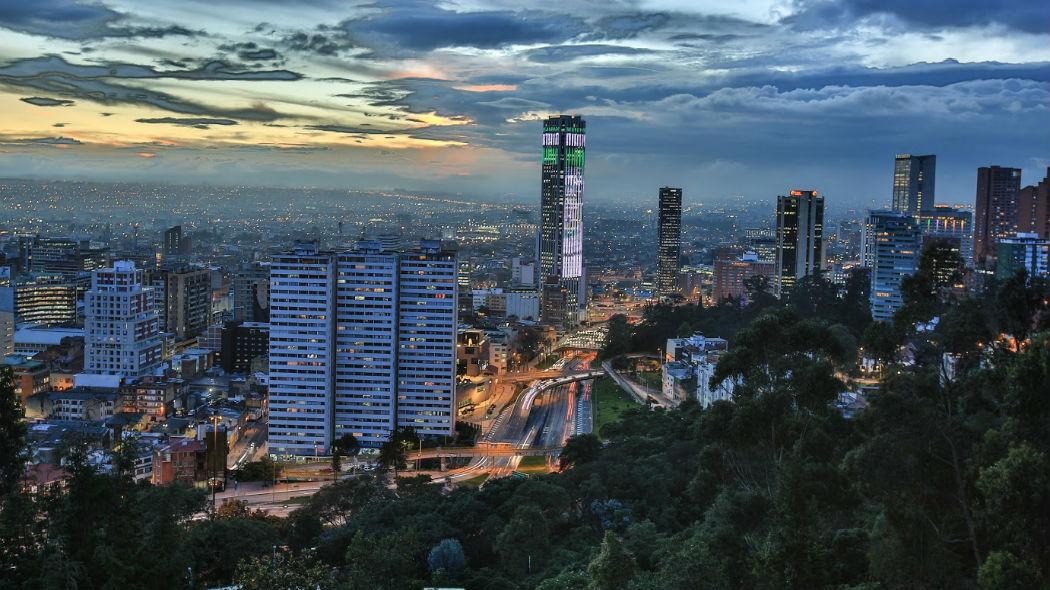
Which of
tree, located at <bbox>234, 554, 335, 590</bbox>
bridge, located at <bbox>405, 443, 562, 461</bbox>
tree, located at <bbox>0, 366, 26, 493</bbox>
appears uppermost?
tree, located at <bbox>0, 366, 26, 493</bbox>

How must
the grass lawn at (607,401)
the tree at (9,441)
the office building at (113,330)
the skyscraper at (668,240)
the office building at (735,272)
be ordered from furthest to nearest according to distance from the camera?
the skyscraper at (668,240), the office building at (735,272), the office building at (113,330), the grass lawn at (607,401), the tree at (9,441)

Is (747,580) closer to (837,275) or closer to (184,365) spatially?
(184,365)

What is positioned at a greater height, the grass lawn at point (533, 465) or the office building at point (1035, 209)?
the office building at point (1035, 209)

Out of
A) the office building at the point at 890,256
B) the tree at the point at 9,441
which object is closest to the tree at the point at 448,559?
the tree at the point at 9,441

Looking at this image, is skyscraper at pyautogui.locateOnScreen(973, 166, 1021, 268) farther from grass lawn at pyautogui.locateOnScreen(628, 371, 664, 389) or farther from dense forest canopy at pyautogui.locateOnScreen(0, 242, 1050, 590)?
dense forest canopy at pyautogui.locateOnScreen(0, 242, 1050, 590)

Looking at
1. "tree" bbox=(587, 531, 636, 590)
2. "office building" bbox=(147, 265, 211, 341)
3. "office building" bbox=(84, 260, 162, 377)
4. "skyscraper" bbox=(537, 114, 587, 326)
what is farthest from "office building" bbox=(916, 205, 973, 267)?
"tree" bbox=(587, 531, 636, 590)

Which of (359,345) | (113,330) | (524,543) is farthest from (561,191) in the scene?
(524,543)

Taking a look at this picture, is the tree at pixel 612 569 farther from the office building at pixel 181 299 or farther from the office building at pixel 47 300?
the office building at pixel 47 300

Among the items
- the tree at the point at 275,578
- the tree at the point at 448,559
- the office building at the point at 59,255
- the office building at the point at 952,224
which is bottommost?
the tree at the point at 448,559
